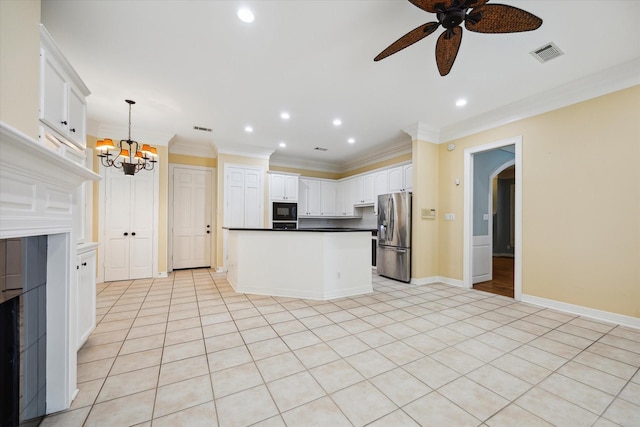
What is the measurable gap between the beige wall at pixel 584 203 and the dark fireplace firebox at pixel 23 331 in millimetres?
5090

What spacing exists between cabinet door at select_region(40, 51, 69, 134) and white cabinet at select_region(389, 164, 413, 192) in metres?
5.07

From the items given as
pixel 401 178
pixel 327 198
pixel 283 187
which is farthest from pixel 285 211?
pixel 401 178

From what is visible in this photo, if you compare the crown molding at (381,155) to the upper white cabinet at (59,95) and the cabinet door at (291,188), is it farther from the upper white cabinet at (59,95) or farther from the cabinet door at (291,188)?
the upper white cabinet at (59,95)

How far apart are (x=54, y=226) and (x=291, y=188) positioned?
515cm

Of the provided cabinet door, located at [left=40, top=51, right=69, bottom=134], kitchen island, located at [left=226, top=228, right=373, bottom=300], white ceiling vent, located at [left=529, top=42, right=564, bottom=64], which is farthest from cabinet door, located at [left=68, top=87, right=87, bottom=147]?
white ceiling vent, located at [left=529, top=42, right=564, bottom=64]

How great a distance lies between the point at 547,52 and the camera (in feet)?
8.38

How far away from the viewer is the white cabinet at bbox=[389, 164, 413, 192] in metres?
5.17

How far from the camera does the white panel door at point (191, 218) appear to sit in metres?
5.73

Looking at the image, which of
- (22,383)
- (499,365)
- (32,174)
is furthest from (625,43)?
(22,383)

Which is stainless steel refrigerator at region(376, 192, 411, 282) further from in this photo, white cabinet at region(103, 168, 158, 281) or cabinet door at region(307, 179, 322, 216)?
white cabinet at region(103, 168, 158, 281)

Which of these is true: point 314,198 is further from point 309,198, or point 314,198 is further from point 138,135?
point 138,135

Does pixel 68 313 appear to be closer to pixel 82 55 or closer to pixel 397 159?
pixel 82 55

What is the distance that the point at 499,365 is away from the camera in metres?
2.02

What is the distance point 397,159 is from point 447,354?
457 cm
